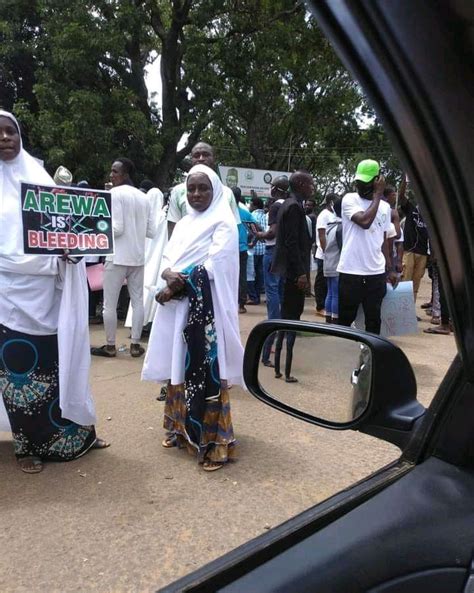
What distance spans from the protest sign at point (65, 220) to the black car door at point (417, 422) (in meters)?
2.14

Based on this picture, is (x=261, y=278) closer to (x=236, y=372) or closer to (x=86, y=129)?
(x=236, y=372)

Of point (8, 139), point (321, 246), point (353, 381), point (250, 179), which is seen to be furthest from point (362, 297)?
point (250, 179)

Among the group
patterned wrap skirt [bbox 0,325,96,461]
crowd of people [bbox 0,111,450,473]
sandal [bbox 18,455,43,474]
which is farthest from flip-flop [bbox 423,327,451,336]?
sandal [bbox 18,455,43,474]

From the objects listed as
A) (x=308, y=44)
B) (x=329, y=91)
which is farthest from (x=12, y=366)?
(x=329, y=91)

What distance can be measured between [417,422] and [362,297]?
3394 millimetres

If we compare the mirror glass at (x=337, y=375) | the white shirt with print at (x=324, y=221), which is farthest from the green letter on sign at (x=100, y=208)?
the white shirt with print at (x=324, y=221)

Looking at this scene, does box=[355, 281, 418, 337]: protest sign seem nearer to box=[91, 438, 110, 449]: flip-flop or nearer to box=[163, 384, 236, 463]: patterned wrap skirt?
box=[163, 384, 236, 463]: patterned wrap skirt

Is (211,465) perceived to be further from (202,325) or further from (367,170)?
(367,170)

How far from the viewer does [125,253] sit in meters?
5.38

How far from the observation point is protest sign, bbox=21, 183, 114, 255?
2678mm

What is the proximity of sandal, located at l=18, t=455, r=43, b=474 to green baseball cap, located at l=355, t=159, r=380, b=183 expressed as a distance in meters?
3.00

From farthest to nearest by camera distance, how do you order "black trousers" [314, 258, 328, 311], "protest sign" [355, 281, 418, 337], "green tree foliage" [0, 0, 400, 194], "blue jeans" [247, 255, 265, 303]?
"green tree foliage" [0, 0, 400, 194] < "blue jeans" [247, 255, 265, 303] < "black trousers" [314, 258, 328, 311] < "protest sign" [355, 281, 418, 337]

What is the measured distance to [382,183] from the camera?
4184 mm

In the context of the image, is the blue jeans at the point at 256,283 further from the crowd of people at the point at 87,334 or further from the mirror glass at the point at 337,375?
the mirror glass at the point at 337,375
